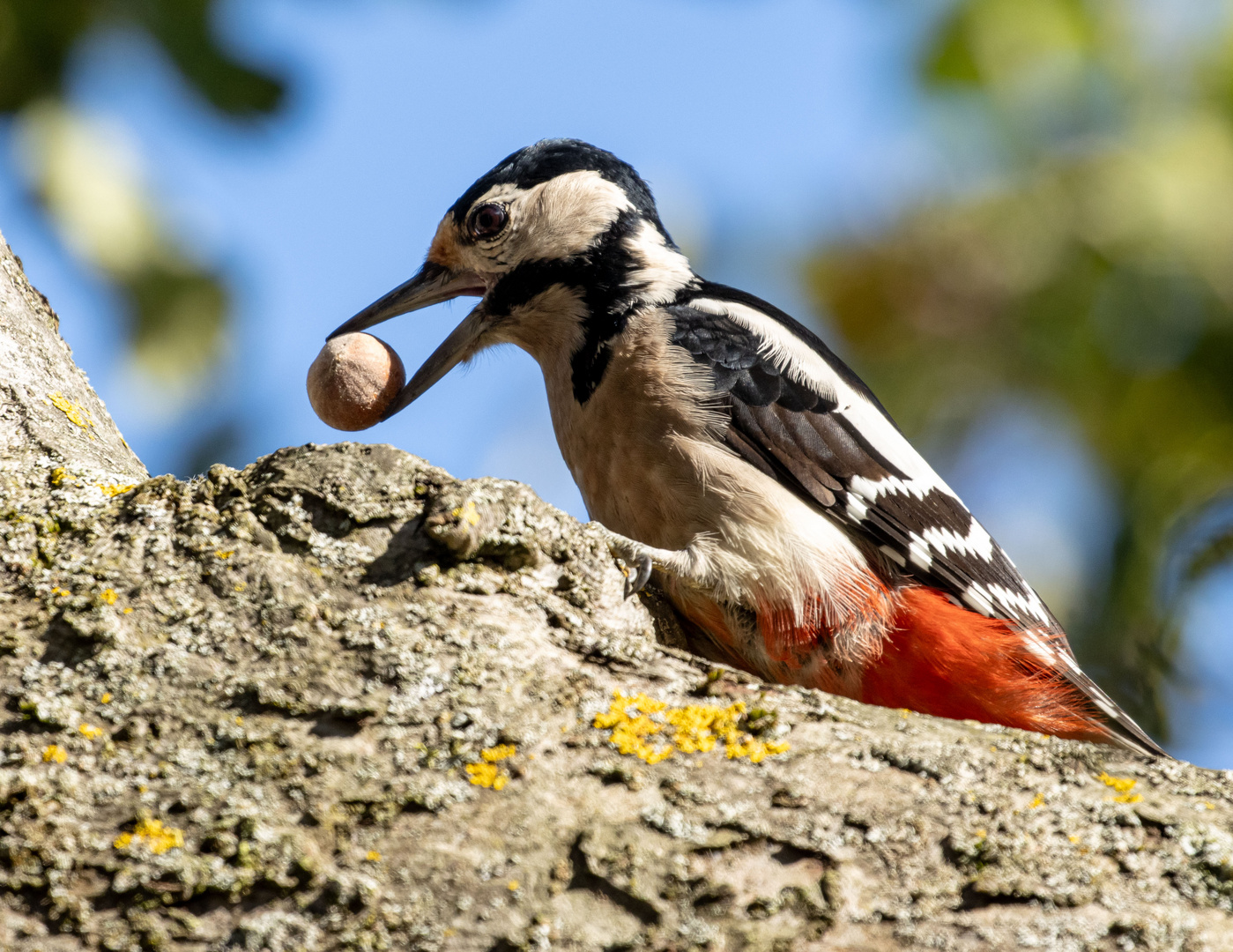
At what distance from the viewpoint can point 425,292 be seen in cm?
423

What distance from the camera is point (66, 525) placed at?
2289mm

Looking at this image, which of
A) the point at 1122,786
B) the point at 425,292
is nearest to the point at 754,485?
the point at 1122,786

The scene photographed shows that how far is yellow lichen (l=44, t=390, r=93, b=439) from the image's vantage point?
3025mm

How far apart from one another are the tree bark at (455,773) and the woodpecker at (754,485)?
2.59 feet

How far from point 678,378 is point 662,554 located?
0.66m

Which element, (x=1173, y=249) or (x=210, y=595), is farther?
(x=1173, y=249)

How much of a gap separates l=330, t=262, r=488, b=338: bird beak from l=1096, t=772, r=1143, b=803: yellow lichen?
2816 mm

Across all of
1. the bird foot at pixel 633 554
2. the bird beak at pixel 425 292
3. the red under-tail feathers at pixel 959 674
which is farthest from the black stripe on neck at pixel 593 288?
the red under-tail feathers at pixel 959 674

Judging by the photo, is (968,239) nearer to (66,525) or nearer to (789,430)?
(789,430)

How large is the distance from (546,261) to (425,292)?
0.50 meters

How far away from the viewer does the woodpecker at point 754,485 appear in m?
3.24

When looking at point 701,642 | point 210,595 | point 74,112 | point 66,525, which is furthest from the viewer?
point 74,112

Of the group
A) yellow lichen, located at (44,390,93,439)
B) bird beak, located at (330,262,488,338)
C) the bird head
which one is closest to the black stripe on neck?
the bird head

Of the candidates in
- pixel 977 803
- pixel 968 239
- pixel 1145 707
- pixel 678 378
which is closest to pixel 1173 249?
pixel 968 239
